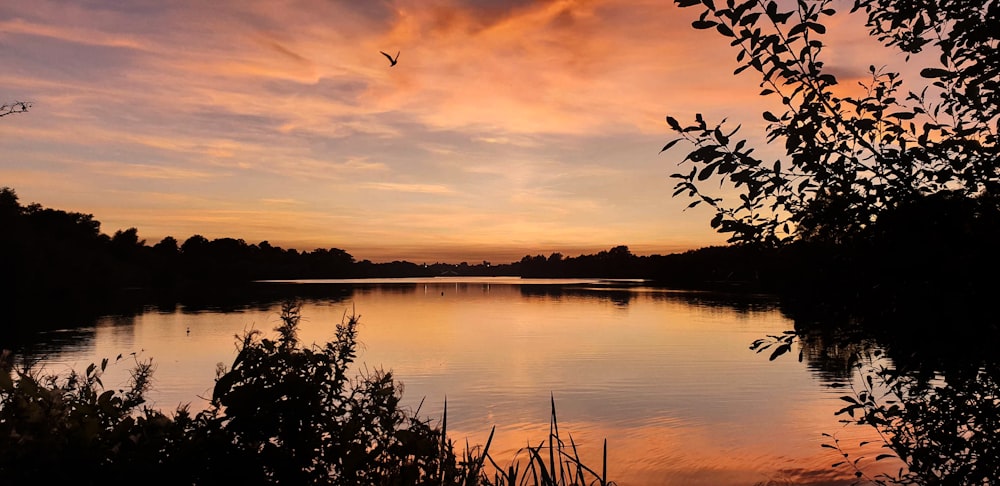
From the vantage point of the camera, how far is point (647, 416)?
28406 millimetres

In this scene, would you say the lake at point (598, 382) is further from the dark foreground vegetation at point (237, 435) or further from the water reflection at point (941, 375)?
the water reflection at point (941, 375)

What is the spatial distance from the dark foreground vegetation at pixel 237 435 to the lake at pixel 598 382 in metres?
0.49

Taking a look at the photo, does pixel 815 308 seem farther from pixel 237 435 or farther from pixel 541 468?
pixel 237 435

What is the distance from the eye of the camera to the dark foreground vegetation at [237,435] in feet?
15.4

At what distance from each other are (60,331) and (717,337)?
56.5m

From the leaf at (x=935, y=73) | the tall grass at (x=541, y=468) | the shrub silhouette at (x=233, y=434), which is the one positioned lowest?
the tall grass at (x=541, y=468)

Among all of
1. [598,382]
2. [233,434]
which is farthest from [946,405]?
[598,382]

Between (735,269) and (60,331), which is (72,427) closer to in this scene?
(735,269)

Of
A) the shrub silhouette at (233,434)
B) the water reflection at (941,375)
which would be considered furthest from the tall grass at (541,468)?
the water reflection at (941,375)

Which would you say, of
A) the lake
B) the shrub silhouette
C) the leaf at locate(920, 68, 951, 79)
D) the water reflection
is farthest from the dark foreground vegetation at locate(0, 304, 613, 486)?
the leaf at locate(920, 68, 951, 79)

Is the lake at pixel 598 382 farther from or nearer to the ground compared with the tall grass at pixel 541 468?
nearer to the ground

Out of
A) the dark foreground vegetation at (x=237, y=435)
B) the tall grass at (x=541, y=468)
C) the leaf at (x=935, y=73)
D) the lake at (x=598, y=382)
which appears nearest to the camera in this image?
the dark foreground vegetation at (x=237, y=435)

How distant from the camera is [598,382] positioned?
37219 mm

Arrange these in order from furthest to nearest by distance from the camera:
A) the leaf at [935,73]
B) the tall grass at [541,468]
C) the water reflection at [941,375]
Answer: the leaf at [935,73]
the tall grass at [541,468]
the water reflection at [941,375]
